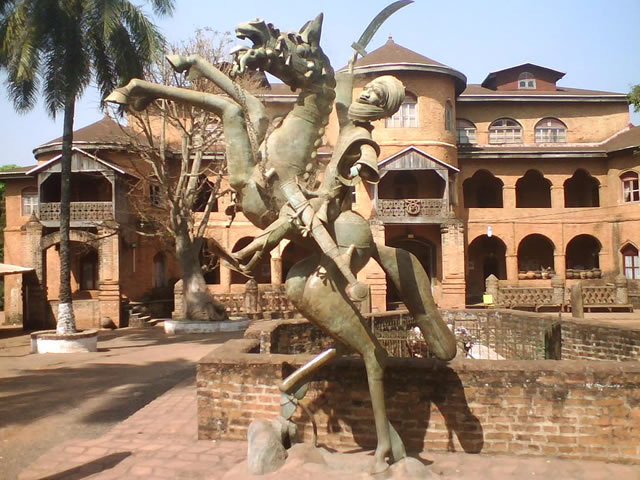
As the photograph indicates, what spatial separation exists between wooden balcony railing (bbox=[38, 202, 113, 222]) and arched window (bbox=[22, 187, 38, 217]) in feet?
12.5

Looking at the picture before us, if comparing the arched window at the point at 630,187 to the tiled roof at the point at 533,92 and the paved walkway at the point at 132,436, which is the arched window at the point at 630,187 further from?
the paved walkway at the point at 132,436

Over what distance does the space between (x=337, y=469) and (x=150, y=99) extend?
3234 mm

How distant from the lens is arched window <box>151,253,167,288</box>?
26656 mm

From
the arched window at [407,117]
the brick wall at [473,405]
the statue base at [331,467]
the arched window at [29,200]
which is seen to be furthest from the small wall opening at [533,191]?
the statue base at [331,467]

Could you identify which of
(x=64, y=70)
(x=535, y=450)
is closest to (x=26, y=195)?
(x=64, y=70)

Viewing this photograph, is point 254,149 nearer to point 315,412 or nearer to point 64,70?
point 315,412

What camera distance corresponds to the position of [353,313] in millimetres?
4309

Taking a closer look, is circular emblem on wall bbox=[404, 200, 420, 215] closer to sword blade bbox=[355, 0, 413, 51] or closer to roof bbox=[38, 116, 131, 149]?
roof bbox=[38, 116, 131, 149]

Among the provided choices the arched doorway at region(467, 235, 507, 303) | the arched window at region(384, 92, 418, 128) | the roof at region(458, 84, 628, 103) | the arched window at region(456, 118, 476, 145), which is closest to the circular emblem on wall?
the arched window at region(384, 92, 418, 128)

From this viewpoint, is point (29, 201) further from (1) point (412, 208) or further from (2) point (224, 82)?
(2) point (224, 82)

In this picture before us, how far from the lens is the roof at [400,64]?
25.1 m

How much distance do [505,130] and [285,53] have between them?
91.2ft

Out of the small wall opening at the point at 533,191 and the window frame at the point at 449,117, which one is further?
the small wall opening at the point at 533,191

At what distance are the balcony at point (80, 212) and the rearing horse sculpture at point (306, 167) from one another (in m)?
19.8
